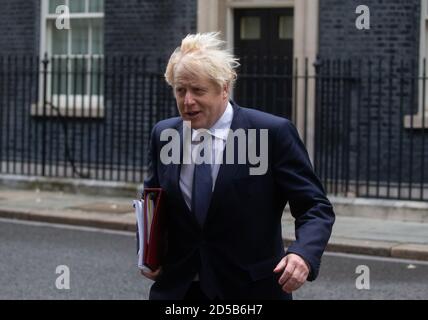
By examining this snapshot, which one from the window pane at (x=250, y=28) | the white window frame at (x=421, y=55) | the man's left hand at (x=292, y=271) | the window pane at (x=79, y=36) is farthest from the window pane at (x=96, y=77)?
the man's left hand at (x=292, y=271)

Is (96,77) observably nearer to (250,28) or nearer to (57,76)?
(57,76)

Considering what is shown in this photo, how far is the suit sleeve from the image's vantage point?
3.61 meters

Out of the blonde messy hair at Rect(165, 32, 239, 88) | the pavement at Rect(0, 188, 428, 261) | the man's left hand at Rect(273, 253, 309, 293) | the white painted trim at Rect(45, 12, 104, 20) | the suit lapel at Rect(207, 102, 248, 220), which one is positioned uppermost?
the white painted trim at Rect(45, 12, 104, 20)

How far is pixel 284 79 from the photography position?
1378 cm

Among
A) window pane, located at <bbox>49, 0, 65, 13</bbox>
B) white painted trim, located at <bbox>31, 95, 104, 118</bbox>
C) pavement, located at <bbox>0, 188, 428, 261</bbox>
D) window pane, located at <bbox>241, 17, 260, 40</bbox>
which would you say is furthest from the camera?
window pane, located at <bbox>49, 0, 65, 13</bbox>

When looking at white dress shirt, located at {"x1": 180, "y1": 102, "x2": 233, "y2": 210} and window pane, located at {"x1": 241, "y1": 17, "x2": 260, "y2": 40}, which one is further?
window pane, located at {"x1": 241, "y1": 17, "x2": 260, "y2": 40}

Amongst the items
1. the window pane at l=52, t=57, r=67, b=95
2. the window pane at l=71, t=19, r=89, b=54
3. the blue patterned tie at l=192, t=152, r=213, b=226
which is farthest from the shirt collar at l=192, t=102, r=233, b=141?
the window pane at l=71, t=19, r=89, b=54

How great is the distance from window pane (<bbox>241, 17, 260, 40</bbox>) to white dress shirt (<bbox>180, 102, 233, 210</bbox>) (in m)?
11.7

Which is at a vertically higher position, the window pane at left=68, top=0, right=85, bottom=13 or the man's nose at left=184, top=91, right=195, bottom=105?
the window pane at left=68, top=0, right=85, bottom=13

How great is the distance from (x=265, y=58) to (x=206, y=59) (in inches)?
390

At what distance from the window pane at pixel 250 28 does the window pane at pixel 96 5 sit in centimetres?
233

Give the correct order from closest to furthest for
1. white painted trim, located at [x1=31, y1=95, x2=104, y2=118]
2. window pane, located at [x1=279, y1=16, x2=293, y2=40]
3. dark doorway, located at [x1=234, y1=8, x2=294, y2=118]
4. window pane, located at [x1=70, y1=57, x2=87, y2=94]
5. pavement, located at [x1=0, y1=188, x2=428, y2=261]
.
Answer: pavement, located at [x1=0, y1=188, x2=428, y2=261], dark doorway, located at [x1=234, y1=8, x2=294, y2=118], window pane, located at [x1=279, y1=16, x2=293, y2=40], window pane, located at [x1=70, y1=57, x2=87, y2=94], white painted trim, located at [x1=31, y1=95, x2=104, y2=118]

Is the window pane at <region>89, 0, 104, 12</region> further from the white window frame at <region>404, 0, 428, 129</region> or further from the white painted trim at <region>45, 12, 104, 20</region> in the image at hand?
the white window frame at <region>404, 0, 428, 129</region>
